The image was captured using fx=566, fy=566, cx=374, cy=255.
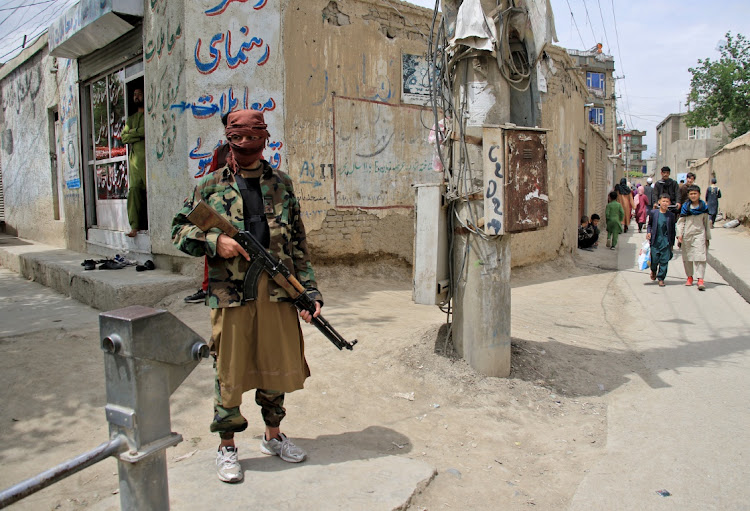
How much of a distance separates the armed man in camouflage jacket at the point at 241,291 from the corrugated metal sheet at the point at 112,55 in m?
5.27

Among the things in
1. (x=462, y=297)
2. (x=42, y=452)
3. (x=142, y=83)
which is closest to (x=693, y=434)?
(x=462, y=297)

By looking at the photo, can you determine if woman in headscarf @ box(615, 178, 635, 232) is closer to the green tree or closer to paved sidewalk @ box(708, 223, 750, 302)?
paved sidewalk @ box(708, 223, 750, 302)

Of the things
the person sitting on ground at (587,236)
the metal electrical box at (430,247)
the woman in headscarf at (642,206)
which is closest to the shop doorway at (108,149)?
the metal electrical box at (430,247)

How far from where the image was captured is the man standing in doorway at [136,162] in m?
7.03

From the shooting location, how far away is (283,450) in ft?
9.14

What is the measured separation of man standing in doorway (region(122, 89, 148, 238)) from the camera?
7033mm

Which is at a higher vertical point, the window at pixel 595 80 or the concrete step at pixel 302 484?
the window at pixel 595 80

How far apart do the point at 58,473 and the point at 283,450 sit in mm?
1553

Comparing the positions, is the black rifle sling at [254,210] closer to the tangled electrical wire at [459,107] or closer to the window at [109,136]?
the tangled electrical wire at [459,107]

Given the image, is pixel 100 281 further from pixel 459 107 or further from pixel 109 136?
pixel 459 107

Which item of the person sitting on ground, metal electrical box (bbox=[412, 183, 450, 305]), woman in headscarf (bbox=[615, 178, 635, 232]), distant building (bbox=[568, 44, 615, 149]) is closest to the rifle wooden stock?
metal electrical box (bbox=[412, 183, 450, 305])

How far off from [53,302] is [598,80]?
50385mm

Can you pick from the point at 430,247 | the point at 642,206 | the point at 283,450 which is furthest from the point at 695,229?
the point at 642,206

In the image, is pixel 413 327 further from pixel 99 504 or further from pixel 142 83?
pixel 142 83
